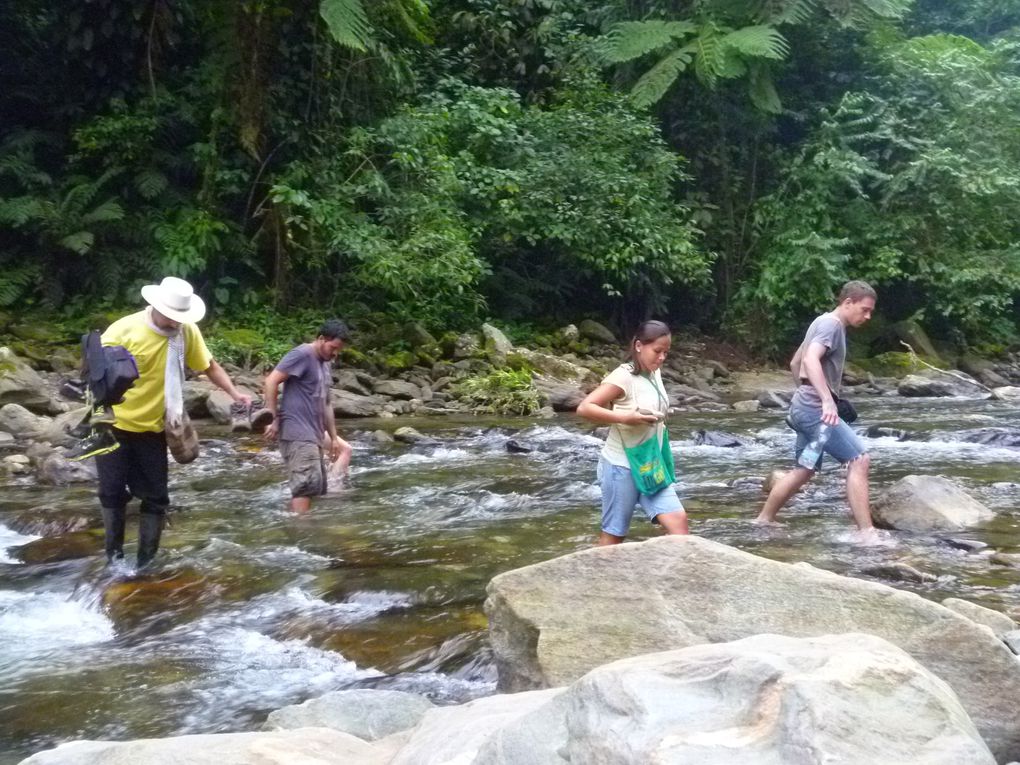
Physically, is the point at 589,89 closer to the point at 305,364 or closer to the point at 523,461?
the point at 523,461

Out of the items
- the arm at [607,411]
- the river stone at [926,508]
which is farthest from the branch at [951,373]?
the arm at [607,411]

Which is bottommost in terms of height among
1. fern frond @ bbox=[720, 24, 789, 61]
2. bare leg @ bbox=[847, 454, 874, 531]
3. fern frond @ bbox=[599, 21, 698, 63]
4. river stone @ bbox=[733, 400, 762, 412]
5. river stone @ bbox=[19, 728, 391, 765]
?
river stone @ bbox=[733, 400, 762, 412]

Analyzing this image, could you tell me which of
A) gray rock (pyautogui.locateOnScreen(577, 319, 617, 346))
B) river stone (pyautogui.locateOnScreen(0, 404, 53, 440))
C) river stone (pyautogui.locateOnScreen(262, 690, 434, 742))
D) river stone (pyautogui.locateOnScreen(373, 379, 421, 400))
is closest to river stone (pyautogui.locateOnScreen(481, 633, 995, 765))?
river stone (pyautogui.locateOnScreen(262, 690, 434, 742))

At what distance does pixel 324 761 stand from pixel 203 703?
5.78 ft

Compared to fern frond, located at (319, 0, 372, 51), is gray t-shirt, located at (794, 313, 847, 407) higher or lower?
lower

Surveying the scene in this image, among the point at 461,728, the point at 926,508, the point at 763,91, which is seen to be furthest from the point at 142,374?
the point at 763,91

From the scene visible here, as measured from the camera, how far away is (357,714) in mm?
3805

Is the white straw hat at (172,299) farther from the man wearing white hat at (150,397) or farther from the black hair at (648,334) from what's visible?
the black hair at (648,334)

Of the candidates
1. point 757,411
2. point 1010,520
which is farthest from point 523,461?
point 757,411

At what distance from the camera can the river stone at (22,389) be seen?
11961 millimetres

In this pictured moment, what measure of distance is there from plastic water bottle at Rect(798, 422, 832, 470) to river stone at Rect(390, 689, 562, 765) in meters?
3.97

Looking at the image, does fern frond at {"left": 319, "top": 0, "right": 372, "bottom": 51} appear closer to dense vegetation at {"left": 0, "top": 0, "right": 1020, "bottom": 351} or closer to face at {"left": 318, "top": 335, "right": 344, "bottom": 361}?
dense vegetation at {"left": 0, "top": 0, "right": 1020, "bottom": 351}

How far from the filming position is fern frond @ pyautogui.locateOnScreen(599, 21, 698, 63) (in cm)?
1891

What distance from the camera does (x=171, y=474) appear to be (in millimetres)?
9914
